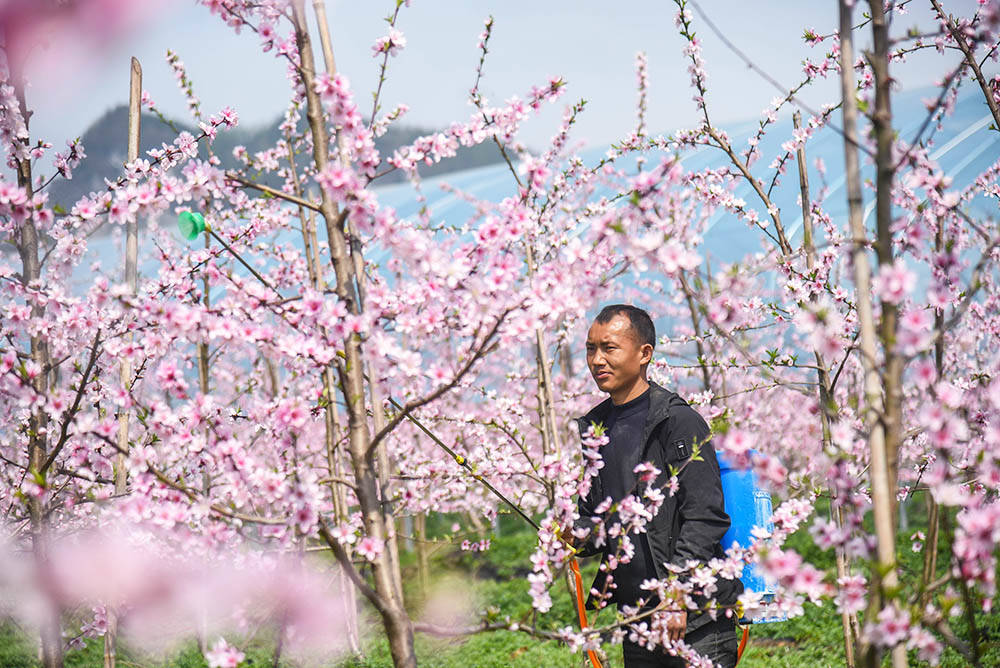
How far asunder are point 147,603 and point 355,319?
161 inches

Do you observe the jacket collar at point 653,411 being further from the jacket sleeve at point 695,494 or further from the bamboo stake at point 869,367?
the bamboo stake at point 869,367

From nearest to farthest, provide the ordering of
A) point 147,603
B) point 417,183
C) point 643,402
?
point 417,183, point 643,402, point 147,603

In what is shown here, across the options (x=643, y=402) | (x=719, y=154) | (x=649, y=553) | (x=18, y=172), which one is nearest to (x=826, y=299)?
(x=643, y=402)

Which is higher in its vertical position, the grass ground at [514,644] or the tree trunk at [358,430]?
the tree trunk at [358,430]

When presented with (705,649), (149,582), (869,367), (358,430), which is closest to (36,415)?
(149,582)

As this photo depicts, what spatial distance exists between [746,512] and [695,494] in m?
0.25

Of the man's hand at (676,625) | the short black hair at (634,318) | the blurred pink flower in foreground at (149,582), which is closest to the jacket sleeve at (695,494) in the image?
the man's hand at (676,625)

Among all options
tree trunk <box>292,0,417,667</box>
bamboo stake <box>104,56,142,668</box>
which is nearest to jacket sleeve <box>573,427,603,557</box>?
tree trunk <box>292,0,417,667</box>

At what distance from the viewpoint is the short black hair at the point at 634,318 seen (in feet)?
11.0

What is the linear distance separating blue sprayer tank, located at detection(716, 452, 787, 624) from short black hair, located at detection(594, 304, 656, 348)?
2.04ft

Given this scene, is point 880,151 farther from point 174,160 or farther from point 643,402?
point 174,160

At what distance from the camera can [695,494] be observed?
118 inches

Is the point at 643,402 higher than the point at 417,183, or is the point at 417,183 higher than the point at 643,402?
the point at 417,183

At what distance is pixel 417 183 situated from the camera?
8.61 feet
